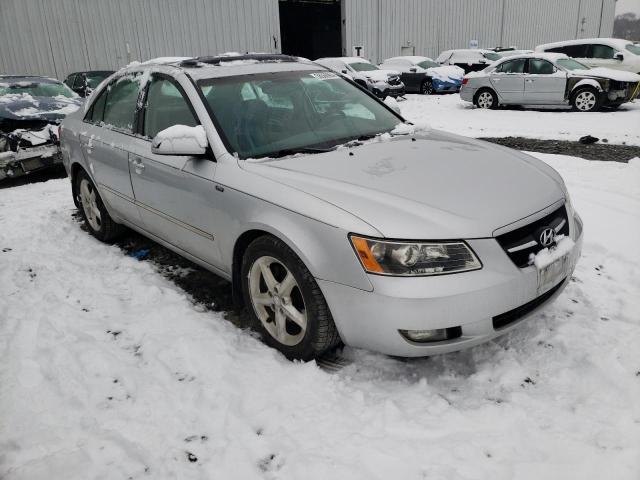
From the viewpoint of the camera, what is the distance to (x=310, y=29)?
30000mm

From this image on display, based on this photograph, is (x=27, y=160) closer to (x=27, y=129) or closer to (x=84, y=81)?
(x=27, y=129)

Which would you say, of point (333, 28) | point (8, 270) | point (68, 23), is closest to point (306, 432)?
point (8, 270)

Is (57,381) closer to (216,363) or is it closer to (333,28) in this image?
(216,363)

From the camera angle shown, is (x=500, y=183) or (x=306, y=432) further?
(x=500, y=183)

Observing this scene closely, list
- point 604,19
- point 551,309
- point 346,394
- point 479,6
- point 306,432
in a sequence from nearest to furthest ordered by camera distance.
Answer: point 306,432, point 346,394, point 551,309, point 479,6, point 604,19

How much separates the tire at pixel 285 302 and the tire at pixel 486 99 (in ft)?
39.5

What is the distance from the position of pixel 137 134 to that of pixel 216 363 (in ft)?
6.45

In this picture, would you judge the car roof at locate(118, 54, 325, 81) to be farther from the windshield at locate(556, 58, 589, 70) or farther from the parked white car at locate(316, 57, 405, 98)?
the parked white car at locate(316, 57, 405, 98)

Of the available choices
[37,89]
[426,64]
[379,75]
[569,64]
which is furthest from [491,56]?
[37,89]

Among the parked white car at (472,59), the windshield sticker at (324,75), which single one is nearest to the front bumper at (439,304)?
the windshield sticker at (324,75)

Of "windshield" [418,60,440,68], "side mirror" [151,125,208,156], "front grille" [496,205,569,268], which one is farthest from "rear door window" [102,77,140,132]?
"windshield" [418,60,440,68]

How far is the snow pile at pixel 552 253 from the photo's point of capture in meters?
2.40

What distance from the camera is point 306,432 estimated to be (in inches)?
89.7

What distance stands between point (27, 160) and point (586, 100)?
11591 millimetres
